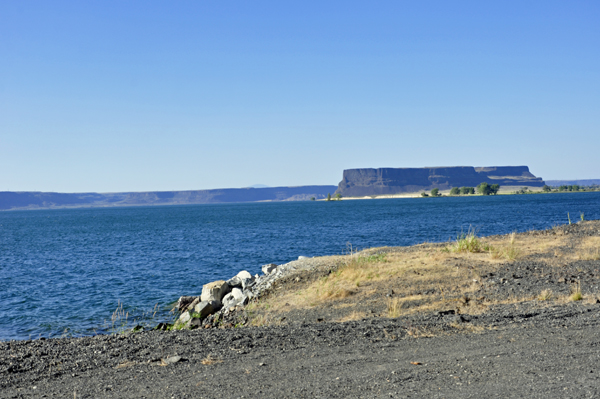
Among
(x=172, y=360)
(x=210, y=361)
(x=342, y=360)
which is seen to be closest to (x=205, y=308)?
(x=172, y=360)

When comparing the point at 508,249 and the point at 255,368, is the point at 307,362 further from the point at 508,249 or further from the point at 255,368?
the point at 508,249

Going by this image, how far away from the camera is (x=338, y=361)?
7777mm

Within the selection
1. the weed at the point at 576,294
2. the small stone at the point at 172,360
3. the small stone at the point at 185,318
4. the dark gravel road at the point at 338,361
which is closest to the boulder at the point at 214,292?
the small stone at the point at 185,318

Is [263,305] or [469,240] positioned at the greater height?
[469,240]

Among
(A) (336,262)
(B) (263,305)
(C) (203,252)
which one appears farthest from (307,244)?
(B) (263,305)

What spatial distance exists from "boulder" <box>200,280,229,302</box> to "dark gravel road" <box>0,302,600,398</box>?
28.5 feet

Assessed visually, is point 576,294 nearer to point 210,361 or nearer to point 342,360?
point 342,360

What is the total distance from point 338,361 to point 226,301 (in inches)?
455

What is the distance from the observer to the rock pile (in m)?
15.3

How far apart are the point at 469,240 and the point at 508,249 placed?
163 cm

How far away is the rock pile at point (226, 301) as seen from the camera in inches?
601

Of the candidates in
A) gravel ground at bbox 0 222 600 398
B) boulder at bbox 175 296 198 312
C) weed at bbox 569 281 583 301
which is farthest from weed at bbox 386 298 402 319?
boulder at bbox 175 296 198 312

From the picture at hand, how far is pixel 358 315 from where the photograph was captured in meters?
12.7

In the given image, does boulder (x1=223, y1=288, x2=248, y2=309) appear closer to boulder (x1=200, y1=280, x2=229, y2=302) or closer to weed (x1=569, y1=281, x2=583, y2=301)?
boulder (x1=200, y1=280, x2=229, y2=302)
